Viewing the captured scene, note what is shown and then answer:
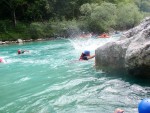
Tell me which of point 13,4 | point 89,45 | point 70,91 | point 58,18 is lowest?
point 89,45

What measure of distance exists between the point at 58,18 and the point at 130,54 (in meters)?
39.0

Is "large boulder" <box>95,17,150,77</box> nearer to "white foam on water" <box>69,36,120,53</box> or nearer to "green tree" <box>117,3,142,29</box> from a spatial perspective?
"white foam on water" <box>69,36,120,53</box>

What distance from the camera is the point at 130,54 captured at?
11008 millimetres

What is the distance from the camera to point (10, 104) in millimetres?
9609

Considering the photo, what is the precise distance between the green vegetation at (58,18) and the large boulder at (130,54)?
29516mm

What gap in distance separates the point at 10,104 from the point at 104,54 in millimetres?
5197

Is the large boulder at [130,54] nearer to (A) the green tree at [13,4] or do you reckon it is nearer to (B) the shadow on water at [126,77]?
(B) the shadow on water at [126,77]

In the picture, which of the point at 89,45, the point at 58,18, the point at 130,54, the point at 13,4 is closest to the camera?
the point at 130,54

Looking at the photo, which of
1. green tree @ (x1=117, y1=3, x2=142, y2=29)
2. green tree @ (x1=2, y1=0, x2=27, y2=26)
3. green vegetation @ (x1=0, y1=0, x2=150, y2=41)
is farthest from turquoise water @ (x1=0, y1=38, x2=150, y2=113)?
green tree @ (x1=2, y1=0, x2=27, y2=26)

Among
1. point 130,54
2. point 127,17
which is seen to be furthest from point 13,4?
point 130,54

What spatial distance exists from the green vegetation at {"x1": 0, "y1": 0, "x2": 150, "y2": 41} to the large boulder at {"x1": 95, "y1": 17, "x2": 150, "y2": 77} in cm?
2952

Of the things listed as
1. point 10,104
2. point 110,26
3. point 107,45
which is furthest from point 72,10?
point 10,104

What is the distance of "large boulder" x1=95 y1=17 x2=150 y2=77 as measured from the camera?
1072 centimetres

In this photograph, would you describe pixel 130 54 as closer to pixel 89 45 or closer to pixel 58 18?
pixel 89 45
